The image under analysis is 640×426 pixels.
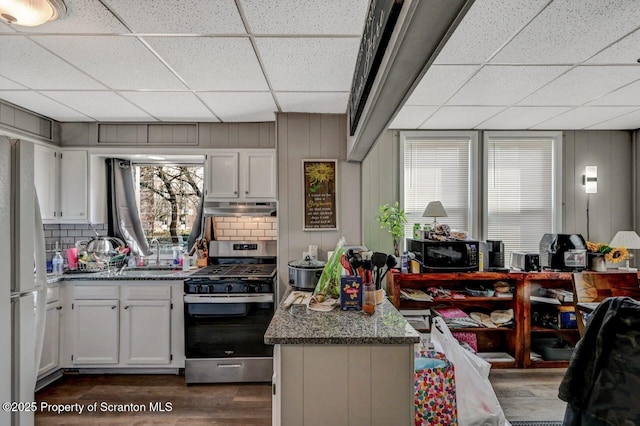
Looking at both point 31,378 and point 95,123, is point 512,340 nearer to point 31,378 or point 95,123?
point 31,378

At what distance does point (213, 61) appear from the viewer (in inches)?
81.0

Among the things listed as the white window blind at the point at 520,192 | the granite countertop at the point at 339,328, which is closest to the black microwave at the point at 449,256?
the white window blind at the point at 520,192

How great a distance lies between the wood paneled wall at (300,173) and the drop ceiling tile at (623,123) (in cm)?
258

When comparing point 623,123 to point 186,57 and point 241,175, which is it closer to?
point 241,175

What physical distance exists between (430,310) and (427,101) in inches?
76.5

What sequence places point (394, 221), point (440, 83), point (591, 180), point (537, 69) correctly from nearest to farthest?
point (537, 69)
point (440, 83)
point (394, 221)
point (591, 180)

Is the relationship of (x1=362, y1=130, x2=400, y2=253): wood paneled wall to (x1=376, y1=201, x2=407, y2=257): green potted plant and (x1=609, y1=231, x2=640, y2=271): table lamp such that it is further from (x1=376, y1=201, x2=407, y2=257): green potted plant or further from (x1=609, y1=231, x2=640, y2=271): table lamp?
(x1=609, y1=231, x2=640, y2=271): table lamp

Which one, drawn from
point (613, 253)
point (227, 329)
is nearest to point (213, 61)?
point (227, 329)

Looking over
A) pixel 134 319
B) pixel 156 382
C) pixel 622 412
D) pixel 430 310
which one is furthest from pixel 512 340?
pixel 134 319

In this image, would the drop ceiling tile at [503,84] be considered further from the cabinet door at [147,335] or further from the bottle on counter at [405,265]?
the cabinet door at [147,335]

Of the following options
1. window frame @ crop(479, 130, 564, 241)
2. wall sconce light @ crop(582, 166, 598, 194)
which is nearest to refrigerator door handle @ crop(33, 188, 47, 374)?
window frame @ crop(479, 130, 564, 241)

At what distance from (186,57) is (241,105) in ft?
2.95

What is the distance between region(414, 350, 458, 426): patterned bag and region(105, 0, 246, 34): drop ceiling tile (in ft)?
6.99

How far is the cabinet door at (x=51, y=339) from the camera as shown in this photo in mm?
2854
